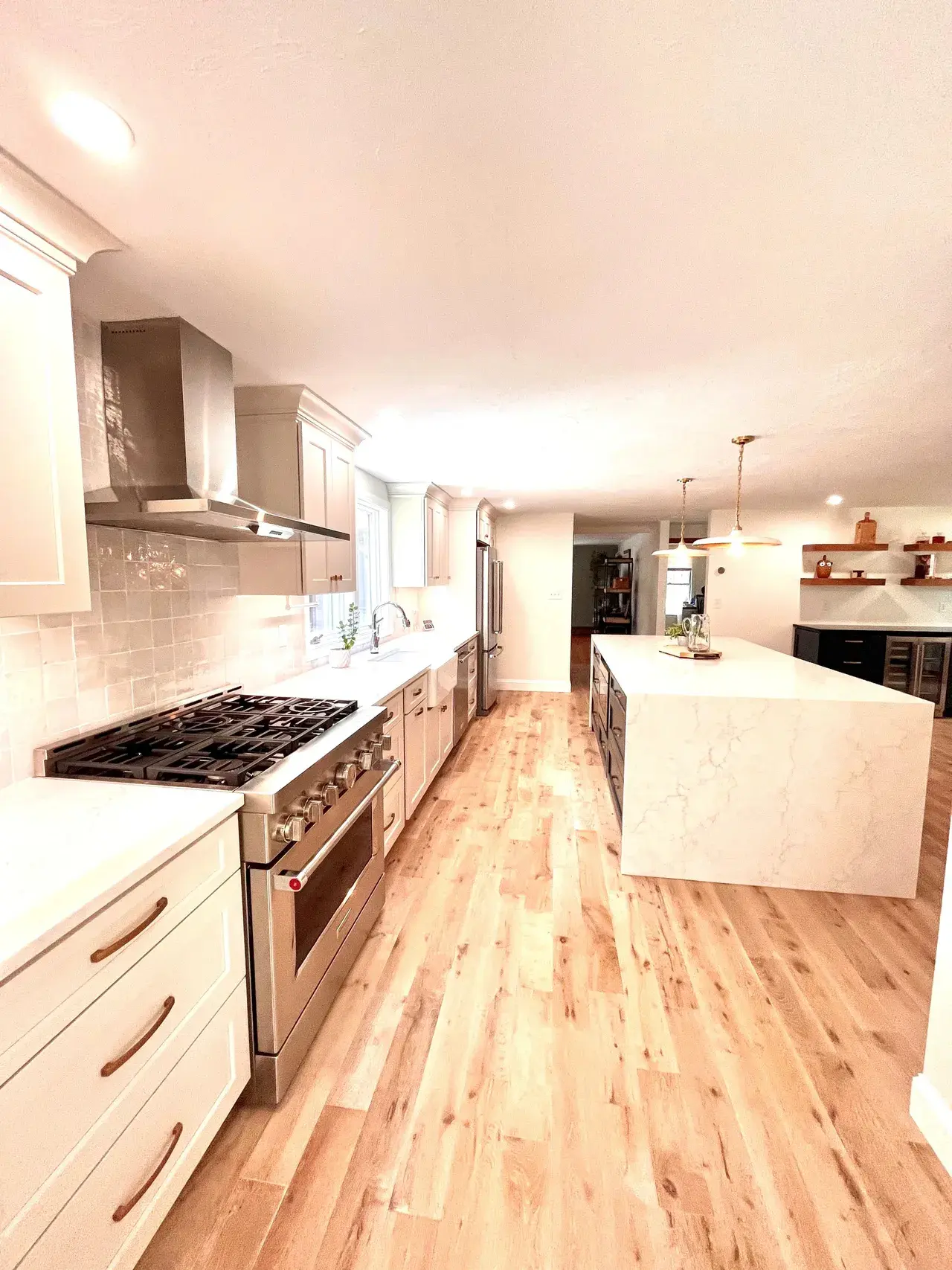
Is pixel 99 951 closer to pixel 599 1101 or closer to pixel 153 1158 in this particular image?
pixel 153 1158

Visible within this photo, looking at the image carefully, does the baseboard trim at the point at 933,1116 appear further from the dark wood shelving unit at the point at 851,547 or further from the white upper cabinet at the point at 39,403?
the dark wood shelving unit at the point at 851,547

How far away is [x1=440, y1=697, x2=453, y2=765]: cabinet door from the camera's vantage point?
378 centimetres

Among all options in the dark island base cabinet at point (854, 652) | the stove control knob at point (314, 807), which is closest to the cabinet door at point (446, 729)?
the stove control knob at point (314, 807)

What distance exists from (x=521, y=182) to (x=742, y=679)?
2666 mm

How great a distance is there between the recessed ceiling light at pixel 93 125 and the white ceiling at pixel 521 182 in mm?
23

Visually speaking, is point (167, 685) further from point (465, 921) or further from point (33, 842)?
point (465, 921)

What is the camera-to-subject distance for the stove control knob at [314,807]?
4.97ft

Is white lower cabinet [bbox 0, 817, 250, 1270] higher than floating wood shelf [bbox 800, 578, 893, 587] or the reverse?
the reverse

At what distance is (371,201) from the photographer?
115 cm

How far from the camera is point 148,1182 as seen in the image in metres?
1.08

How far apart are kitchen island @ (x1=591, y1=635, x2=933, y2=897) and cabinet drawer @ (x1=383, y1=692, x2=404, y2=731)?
120 cm

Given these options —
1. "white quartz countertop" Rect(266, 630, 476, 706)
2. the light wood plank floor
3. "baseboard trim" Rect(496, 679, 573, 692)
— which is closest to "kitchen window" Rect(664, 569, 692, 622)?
"baseboard trim" Rect(496, 679, 573, 692)

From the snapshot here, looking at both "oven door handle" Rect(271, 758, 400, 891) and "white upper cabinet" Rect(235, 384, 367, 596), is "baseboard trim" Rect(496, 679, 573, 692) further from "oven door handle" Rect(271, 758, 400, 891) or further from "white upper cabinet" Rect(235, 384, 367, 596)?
"oven door handle" Rect(271, 758, 400, 891)

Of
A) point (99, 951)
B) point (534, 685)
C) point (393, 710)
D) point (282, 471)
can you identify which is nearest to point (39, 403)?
point (99, 951)
